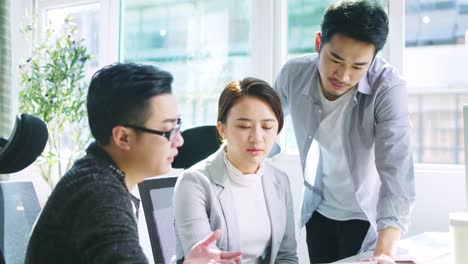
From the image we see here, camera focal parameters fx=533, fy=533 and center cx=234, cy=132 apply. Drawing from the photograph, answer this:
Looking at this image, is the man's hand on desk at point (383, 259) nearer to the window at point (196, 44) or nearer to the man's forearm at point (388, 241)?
the man's forearm at point (388, 241)

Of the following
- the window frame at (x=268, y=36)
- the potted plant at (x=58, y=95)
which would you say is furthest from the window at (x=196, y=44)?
the potted plant at (x=58, y=95)

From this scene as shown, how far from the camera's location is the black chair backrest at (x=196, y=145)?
1.88 meters

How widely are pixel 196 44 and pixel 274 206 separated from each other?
6.52ft

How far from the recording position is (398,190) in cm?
161

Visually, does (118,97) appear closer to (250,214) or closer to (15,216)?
(250,214)

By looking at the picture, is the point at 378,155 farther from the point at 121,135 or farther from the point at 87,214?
the point at 87,214

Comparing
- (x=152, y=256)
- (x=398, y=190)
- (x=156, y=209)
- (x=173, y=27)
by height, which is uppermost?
(x=173, y=27)

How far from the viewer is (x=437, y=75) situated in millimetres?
2748

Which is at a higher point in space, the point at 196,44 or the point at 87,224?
the point at 196,44

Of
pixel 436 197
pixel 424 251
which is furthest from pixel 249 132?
pixel 436 197

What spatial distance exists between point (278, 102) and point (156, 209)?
559 mm

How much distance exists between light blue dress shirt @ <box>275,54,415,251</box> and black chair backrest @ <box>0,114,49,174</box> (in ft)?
2.97

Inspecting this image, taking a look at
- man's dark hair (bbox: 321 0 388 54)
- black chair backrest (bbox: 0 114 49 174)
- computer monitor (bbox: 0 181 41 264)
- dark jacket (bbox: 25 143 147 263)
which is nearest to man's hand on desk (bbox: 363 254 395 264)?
man's dark hair (bbox: 321 0 388 54)

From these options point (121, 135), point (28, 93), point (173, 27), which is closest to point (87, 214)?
point (121, 135)
